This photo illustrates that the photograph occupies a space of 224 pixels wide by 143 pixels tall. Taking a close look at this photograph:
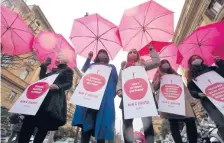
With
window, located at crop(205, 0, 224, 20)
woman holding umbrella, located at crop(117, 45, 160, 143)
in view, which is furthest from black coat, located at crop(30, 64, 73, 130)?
window, located at crop(205, 0, 224, 20)

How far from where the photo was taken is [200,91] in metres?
3.12

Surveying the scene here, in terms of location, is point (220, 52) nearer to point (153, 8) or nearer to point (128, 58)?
point (153, 8)

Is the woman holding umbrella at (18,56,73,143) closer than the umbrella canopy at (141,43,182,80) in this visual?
Yes

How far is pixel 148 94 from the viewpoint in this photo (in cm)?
255

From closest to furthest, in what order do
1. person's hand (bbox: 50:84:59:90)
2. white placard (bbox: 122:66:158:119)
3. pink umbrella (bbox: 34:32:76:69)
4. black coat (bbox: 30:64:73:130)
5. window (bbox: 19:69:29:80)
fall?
1. white placard (bbox: 122:66:158:119)
2. black coat (bbox: 30:64:73:130)
3. person's hand (bbox: 50:84:59:90)
4. pink umbrella (bbox: 34:32:76:69)
5. window (bbox: 19:69:29:80)

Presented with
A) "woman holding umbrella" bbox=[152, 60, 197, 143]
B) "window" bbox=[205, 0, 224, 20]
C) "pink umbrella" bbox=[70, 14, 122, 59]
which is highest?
"window" bbox=[205, 0, 224, 20]

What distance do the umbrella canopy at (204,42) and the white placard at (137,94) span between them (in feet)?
6.22

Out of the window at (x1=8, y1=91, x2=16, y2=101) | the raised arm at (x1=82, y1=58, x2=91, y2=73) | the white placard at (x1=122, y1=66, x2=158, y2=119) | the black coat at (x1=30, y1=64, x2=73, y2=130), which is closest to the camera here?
the white placard at (x1=122, y1=66, x2=158, y2=119)

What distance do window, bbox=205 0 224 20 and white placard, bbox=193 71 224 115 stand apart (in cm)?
1788

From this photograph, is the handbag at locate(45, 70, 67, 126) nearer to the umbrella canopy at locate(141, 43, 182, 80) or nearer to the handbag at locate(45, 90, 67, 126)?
the handbag at locate(45, 90, 67, 126)

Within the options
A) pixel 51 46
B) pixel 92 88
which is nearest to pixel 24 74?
pixel 51 46

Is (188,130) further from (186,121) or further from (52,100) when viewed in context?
(52,100)

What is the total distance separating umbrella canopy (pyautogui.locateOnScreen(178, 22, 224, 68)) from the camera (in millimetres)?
4051

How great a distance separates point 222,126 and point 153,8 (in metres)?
2.88
